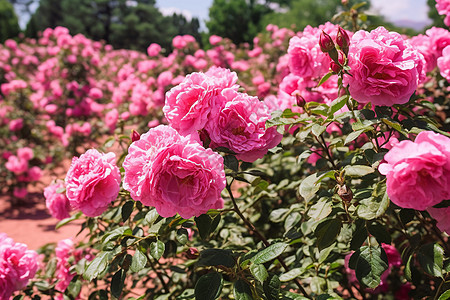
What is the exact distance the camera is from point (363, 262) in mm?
885

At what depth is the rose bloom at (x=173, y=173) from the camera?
2.55ft

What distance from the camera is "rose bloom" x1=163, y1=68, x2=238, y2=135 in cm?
89

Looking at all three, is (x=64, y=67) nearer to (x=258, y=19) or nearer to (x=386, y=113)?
(x=386, y=113)

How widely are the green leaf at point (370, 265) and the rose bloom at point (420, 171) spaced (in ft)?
0.74

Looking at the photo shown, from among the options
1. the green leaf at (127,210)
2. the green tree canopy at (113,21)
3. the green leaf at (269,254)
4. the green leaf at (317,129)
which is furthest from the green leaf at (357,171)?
the green tree canopy at (113,21)

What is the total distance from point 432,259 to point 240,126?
55cm

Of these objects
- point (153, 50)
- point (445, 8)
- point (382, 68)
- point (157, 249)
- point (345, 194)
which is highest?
point (153, 50)

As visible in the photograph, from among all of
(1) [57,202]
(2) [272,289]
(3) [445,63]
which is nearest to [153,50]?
(1) [57,202]

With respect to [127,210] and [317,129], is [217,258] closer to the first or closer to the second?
[127,210]

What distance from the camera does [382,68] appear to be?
0.88 metres

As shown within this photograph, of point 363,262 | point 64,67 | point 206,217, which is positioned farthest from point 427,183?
point 64,67

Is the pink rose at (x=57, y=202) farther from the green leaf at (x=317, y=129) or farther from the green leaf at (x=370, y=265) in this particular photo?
the green leaf at (x=370, y=265)

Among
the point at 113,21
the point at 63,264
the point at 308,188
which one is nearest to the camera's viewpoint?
the point at 308,188

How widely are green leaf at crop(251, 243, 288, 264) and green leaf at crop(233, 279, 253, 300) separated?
0.06m
